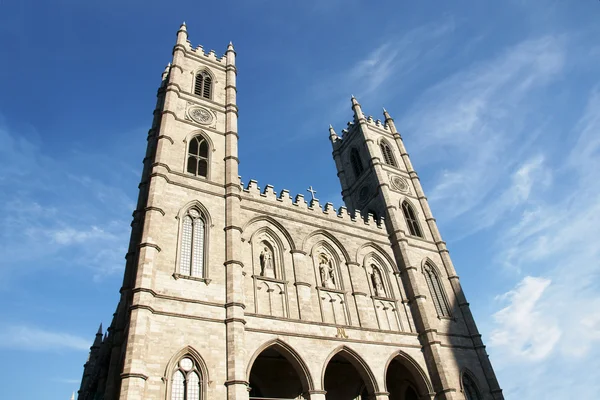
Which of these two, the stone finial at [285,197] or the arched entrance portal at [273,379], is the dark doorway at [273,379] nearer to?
the arched entrance portal at [273,379]

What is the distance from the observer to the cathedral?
15.8 metres

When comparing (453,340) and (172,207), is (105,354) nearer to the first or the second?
(172,207)

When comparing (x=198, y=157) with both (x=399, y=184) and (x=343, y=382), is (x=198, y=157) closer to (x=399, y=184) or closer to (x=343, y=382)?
(x=343, y=382)

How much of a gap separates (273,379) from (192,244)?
8.48 metres

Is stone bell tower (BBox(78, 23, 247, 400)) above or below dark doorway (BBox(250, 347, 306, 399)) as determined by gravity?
above

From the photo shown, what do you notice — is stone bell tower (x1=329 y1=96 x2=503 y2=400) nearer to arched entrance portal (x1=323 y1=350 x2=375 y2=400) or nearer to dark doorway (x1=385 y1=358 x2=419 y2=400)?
dark doorway (x1=385 y1=358 x2=419 y2=400)

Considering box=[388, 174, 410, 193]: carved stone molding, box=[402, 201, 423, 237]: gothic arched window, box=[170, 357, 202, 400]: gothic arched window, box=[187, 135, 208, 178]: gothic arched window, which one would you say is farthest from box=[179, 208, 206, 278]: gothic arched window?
box=[388, 174, 410, 193]: carved stone molding

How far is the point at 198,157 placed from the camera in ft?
74.9

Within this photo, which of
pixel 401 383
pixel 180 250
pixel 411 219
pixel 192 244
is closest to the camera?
pixel 180 250

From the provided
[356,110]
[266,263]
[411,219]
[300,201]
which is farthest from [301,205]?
[356,110]

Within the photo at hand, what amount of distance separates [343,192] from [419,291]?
1288 centimetres

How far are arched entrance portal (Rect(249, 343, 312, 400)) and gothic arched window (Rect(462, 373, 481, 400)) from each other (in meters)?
9.38

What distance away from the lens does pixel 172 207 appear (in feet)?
63.8

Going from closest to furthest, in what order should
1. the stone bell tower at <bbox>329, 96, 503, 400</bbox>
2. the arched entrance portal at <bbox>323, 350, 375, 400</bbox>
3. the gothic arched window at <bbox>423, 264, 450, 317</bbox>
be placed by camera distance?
the arched entrance portal at <bbox>323, 350, 375, 400</bbox> < the stone bell tower at <bbox>329, 96, 503, 400</bbox> < the gothic arched window at <bbox>423, 264, 450, 317</bbox>
